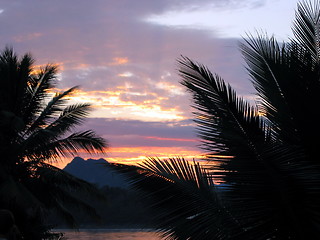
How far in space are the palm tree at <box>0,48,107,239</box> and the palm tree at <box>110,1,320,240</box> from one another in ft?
30.9

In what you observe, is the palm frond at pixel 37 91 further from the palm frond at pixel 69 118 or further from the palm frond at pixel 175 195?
the palm frond at pixel 175 195

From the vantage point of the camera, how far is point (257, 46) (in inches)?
215

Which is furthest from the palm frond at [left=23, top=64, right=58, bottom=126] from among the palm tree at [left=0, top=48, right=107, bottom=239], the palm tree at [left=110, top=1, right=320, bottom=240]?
the palm tree at [left=110, top=1, right=320, bottom=240]

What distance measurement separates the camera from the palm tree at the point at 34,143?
13.8m

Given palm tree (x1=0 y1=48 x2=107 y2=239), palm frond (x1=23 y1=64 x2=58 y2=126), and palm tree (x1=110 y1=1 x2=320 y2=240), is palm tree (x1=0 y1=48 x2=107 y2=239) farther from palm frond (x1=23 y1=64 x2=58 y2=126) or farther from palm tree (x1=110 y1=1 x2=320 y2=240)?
palm tree (x1=110 y1=1 x2=320 y2=240)

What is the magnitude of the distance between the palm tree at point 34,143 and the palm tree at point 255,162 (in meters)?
9.43

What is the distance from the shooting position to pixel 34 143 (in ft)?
50.8

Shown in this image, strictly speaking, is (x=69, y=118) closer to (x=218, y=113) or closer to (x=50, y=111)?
(x=50, y=111)

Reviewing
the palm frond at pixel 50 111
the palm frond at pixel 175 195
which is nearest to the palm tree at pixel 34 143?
the palm frond at pixel 50 111

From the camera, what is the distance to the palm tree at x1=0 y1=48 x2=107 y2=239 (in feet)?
45.4

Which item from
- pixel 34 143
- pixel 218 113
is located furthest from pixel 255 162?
pixel 34 143

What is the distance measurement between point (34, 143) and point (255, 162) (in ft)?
41.4

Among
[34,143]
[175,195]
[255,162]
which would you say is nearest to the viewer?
[255,162]

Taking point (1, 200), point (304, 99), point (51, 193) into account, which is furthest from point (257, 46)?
point (51, 193)
